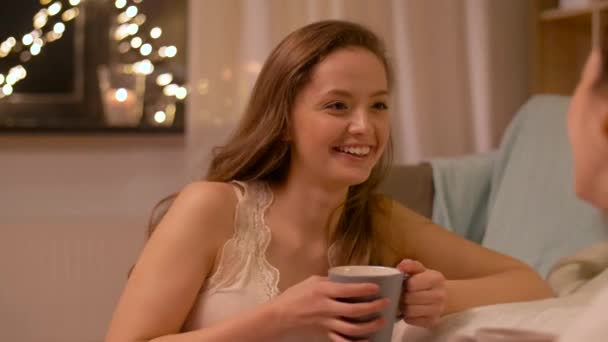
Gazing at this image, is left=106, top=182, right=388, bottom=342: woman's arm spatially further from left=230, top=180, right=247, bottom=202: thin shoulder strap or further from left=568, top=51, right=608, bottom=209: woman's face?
left=568, top=51, right=608, bottom=209: woman's face

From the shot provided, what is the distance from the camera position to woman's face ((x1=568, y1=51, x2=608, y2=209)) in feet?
2.00

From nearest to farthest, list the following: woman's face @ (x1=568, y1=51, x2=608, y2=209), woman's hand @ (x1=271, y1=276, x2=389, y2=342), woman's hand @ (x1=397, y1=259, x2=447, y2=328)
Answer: woman's face @ (x1=568, y1=51, x2=608, y2=209), woman's hand @ (x1=271, y1=276, x2=389, y2=342), woman's hand @ (x1=397, y1=259, x2=447, y2=328)

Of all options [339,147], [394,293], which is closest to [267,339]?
[394,293]

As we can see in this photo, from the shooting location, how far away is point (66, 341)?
2070 millimetres

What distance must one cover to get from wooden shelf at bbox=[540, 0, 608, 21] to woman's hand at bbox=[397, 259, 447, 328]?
4.43 feet

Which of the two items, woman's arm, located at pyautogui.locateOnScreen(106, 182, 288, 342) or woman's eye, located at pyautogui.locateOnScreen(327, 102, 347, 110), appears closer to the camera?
woman's arm, located at pyautogui.locateOnScreen(106, 182, 288, 342)

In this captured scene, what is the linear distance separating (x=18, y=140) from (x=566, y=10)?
1677 mm

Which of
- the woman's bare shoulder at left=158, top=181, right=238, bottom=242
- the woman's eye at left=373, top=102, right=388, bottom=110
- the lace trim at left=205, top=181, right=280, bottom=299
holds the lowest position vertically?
the lace trim at left=205, top=181, right=280, bottom=299

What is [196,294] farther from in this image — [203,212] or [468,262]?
[468,262]

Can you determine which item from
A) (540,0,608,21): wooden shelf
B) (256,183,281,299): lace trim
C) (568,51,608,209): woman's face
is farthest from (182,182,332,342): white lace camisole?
(540,0,608,21): wooden shelf

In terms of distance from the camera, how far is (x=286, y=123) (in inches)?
50.1

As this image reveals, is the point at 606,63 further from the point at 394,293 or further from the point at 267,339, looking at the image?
the point at 267,339

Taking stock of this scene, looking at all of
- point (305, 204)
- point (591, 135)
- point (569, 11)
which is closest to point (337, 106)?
point (305, 204)

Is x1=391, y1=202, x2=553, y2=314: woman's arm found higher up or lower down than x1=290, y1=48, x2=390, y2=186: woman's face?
lower down
